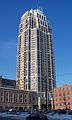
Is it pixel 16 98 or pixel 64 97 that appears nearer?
pixel 64 97

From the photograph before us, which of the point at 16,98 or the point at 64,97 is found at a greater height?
the point at 64,97

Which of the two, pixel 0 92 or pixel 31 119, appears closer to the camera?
pixel 31 119

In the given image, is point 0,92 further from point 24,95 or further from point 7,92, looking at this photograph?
point 24,95

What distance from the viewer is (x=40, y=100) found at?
7092 inches

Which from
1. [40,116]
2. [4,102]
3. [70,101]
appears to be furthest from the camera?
[4,102]

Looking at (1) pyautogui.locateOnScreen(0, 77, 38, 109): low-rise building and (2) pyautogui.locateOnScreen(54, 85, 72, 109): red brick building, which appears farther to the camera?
(1) pyautogui.locateOnScreen(0, 77, 38, 109): low-rise building

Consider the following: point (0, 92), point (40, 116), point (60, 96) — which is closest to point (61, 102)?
point (60, 96)

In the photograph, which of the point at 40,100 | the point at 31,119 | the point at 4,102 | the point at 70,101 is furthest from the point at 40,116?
the point at 40,100

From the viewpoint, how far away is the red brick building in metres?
142

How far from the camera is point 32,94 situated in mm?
170125

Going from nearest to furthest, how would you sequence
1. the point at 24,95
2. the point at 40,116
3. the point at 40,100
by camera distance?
the point at 40,116
the point at 24,95
the point at 40,100

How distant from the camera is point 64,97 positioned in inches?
5699

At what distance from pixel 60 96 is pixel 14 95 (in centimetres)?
2995

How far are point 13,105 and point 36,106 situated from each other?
19881 millimetres
